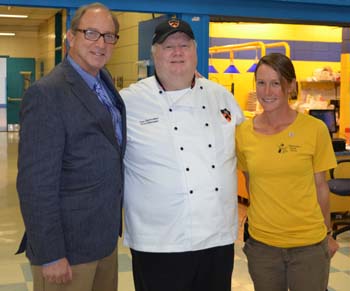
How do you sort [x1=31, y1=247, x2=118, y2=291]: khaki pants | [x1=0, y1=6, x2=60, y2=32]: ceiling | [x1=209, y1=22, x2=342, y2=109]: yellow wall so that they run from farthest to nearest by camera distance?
[x1=0, y1=6, x2=60, y2=32]: ceiling
[x1=209, y1=22, x2=342, y2=109]: yellow wall
[x1=31, y1=247, x2=118, y2=291]: khaki pants

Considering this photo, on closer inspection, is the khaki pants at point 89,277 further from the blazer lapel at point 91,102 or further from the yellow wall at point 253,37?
the yellow wall at point 253,37

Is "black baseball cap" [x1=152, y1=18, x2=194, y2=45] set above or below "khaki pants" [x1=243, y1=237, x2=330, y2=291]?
above

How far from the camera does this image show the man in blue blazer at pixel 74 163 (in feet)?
6.86

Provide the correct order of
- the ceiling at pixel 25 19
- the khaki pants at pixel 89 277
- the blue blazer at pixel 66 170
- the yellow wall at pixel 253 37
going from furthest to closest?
the ceiling at pixel 25 19 → the yellow wall at pixel 253 37 → the khaki pants at pixel 89 277 → the blue blazer at pixel 66 170

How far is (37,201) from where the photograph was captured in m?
2.11

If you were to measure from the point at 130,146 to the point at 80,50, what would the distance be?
44 cm

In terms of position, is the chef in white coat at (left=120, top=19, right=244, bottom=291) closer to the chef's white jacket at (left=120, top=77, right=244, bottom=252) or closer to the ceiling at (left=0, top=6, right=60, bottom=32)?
the chef's white jacket at (left=120, top=77, right=244, bottom=252)

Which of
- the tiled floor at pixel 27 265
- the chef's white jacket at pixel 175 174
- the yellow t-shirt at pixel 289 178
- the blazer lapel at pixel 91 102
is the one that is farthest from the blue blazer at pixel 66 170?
the tiled floor at pixel 27 265

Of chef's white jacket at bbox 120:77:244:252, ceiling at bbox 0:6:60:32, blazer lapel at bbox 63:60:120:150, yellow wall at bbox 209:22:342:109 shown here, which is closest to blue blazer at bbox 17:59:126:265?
blazer lapel at bbox 63:60:120:150

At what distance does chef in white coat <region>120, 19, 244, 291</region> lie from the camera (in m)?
2.36

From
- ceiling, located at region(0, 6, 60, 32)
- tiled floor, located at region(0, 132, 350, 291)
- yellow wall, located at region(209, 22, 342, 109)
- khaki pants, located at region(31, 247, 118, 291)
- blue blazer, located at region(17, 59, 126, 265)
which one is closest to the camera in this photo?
blue blazer, located at region(17, 59, 126, 265)

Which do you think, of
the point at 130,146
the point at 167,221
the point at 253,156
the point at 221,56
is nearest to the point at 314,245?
the point at 253,156

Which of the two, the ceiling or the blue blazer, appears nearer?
the blue blazer

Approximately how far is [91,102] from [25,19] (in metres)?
14.5
